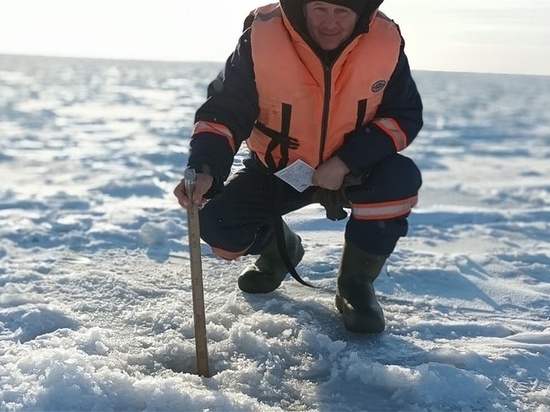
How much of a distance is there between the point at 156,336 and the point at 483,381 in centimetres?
100

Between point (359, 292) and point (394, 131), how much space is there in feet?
1.93

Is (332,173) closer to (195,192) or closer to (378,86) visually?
(378,86)

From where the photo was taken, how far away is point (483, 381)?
185 cm

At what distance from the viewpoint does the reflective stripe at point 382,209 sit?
2.36 m

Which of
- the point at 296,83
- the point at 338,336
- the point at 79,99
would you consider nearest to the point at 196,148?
the point at 296,83

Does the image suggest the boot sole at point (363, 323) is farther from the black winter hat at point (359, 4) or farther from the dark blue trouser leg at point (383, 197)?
the black winter hat at point (359, 4)

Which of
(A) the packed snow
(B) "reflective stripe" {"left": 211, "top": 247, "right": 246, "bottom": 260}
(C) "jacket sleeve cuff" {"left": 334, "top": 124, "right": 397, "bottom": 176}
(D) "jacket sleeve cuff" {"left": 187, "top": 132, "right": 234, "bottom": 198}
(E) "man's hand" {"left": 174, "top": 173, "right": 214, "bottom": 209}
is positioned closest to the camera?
(A) the packed snow

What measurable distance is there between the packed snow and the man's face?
0.96m

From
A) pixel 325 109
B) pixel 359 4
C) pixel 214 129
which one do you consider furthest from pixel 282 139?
pixel 359 4

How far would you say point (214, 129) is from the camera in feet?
7.40

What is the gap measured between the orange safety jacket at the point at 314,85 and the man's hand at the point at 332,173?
85 mm

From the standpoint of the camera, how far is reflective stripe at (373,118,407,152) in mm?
2385

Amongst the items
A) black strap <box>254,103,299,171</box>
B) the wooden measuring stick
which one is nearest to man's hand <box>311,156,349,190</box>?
black strap <box>254,103,299,171</box>

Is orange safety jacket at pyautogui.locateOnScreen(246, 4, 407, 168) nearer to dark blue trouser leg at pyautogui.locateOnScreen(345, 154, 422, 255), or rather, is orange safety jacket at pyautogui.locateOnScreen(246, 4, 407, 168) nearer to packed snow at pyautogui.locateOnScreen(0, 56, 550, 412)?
dark blue trouser leg at pyautogui.locateOnScreen(345, 154, 422, 255)
